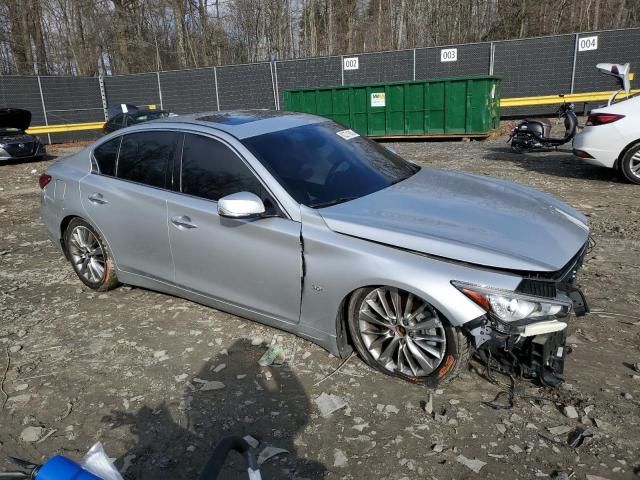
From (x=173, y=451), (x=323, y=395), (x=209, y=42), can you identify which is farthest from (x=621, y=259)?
(x=209, y=42)

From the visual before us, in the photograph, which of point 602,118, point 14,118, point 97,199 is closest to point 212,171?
point 97,199

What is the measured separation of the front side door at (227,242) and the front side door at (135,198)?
0.17 metres

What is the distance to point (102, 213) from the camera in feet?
14.7

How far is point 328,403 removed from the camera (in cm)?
311

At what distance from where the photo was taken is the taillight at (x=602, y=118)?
789cm

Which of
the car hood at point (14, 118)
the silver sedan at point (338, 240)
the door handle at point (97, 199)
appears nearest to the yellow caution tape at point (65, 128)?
the car hood at point (14, 118)

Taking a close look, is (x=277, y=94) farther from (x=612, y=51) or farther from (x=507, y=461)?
(x=507, y=461)

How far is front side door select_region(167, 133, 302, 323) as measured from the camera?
3.40 meters

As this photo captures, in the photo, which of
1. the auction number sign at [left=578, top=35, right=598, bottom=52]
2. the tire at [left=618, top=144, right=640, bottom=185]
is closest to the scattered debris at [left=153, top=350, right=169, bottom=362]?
the tire at [left=618, top=144, right=640, bottom=185]

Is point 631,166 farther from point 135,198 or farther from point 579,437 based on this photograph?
point 135,198

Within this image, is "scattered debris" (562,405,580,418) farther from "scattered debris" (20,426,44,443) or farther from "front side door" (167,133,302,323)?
"scattered debris" (20,426,44,443)

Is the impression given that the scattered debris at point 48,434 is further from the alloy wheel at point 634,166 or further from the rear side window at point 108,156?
the alloy wheel at point 634,166

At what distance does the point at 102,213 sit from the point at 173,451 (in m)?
2.42

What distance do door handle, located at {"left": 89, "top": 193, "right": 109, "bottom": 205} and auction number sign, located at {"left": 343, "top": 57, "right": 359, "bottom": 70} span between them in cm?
1810
